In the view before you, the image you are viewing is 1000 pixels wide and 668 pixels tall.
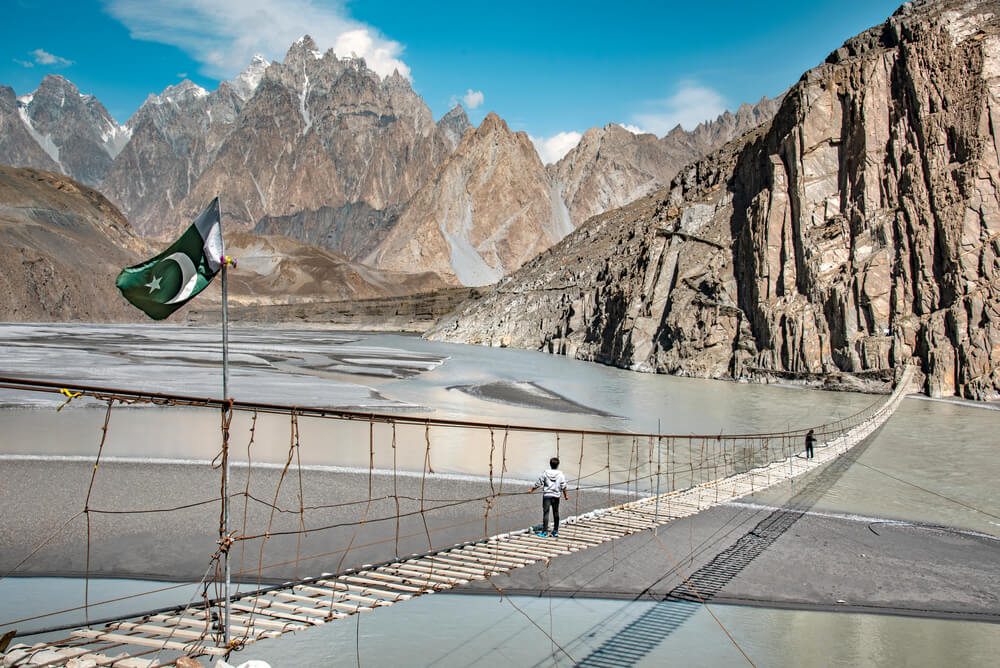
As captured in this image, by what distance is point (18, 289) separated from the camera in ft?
276

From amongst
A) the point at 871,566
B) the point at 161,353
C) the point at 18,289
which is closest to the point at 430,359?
the point at 161,353

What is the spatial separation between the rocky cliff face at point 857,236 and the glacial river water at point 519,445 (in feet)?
14.1

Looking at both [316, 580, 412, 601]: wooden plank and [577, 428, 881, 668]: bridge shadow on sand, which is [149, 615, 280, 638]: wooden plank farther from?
[577, 428, 881, 668]: bridge shadow on sand

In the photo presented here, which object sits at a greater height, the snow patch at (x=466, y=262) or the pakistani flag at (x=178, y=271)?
the snow patch at (x=466, y=262)

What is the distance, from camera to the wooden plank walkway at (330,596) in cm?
566

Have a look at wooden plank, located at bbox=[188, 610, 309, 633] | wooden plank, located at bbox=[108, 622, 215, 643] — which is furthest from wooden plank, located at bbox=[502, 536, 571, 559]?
wooden plank, located at bbox=[108, 622, 215, 643]

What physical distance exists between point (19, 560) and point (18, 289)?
92.5 m

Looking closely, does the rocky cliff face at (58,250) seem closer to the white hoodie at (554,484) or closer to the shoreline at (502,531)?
the shoreline at (502,531)

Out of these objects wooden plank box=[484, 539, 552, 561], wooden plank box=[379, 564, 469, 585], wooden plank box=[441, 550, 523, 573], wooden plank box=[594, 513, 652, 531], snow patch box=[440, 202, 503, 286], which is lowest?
Result: wooden plank box=[594, 513, 652, 531]

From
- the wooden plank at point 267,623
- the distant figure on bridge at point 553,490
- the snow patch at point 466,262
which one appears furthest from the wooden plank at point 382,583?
the snow patch at point 466,262

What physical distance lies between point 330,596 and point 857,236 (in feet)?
136

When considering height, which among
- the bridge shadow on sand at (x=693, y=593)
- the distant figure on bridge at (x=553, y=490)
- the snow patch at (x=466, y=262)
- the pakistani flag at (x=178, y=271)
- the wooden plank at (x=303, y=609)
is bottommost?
the bridge shadow on sand at (x=693, y=593)

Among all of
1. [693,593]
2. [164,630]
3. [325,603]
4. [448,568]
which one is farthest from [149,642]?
[693,593]

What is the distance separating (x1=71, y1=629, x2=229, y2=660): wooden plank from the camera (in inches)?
223
